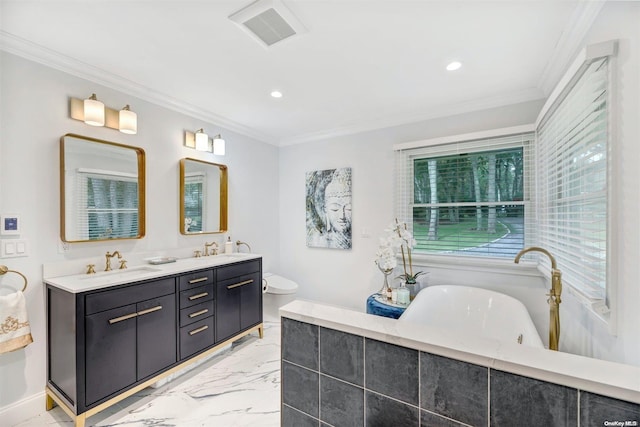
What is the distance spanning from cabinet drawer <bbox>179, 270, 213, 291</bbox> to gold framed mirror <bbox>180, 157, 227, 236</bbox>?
614 mm

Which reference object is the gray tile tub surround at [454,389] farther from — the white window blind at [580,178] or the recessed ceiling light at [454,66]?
the recessed ceiling light at [454,66]

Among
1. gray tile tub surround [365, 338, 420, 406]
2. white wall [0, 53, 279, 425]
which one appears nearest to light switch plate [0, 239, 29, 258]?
white wall [0, 53, 279, 425]

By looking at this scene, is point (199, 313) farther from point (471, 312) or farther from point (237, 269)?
point (471, 312)

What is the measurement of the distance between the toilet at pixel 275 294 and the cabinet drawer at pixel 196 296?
90 cm

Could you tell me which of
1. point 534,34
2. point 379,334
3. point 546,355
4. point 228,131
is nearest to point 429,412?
point 379,334

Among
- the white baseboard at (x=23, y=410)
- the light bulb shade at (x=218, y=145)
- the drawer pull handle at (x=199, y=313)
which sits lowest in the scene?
the white baseboard at (x=23, y=410)

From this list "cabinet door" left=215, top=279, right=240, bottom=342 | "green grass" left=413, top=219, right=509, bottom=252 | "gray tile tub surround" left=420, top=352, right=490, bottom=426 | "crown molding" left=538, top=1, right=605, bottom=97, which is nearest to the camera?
"gray tile tub surround" left=420, top=352, right=490, bottom=426

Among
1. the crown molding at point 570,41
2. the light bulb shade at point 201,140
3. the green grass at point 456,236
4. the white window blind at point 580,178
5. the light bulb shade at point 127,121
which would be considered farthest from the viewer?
the light bulb shade at point 201,140

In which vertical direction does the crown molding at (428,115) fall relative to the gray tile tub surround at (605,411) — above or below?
above

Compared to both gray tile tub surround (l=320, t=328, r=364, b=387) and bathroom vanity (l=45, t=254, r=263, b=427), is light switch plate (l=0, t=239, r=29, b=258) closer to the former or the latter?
bathroom vanity (l=45, t=254, r=263, b=427)

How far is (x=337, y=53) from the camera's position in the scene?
1938mm

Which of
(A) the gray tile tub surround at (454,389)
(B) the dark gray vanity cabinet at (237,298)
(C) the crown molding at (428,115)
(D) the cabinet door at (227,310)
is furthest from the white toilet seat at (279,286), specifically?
(A) the gray tile tub surround at (454,389)

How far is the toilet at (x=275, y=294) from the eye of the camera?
129 inches

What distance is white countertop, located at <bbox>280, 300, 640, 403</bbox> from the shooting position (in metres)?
0.64
